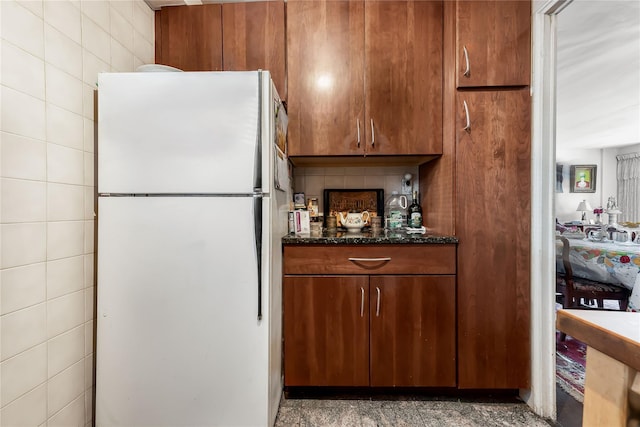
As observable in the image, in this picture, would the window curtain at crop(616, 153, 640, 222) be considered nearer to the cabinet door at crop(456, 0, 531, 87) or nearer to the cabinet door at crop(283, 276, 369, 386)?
the cabinet door at crop(456, 0, 531, 87)

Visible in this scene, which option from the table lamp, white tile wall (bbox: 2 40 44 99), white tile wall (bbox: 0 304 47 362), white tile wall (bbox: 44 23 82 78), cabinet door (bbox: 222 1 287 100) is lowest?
white tile wall (bbox: 0 304 47 362)

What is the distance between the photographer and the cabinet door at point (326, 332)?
154 cm

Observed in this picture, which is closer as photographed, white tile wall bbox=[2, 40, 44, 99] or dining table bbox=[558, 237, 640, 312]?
white tile wall bbox=[2, 40, 44, 99]

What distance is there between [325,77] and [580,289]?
2493mm

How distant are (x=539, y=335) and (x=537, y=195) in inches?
29.1

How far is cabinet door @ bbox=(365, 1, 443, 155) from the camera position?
5.43 ft

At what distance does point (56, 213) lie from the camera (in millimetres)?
1135

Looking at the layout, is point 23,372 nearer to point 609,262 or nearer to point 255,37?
point 255,37

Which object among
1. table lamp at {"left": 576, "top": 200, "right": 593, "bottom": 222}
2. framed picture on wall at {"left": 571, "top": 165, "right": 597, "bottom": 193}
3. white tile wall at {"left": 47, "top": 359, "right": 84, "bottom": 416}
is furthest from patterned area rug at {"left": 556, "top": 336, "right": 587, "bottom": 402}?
white tile wall at {"left": 47, "top": 359, "right": 84, "bottom": 416}

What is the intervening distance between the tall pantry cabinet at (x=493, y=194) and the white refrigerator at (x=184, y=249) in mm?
1060

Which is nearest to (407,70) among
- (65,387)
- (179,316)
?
(179,316)

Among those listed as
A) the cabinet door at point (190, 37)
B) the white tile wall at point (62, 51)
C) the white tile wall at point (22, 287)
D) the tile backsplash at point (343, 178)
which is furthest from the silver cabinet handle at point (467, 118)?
the white tile wall at point (22, 287)

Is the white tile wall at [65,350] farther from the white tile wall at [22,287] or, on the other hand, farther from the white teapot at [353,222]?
the white teapot at [353,222]

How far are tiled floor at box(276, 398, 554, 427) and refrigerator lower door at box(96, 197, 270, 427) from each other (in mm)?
327
